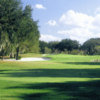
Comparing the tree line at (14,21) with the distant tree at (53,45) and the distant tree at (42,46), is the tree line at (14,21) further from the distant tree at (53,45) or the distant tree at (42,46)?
the distant tree at (53,45)

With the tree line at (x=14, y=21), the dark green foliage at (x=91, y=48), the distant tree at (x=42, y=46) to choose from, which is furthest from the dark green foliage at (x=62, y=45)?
the tree line at (x=14, y=21)

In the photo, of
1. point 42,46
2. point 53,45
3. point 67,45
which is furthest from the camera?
point 53,45

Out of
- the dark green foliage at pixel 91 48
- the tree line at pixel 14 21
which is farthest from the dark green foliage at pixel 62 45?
the tree line at pixel 14 21

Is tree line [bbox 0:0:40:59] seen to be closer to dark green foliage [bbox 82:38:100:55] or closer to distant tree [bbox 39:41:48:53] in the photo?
dark green foliage [bbox 82:38:100:55]

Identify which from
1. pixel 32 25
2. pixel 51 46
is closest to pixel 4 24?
pixel 32 25

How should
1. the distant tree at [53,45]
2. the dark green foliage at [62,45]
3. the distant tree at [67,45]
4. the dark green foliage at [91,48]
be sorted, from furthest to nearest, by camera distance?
1. the distant tree at [53,45]
2. the distant tree at [67,45]
3. the dark green foliage at [62,45]
4. the dark green foliage at [91,48]

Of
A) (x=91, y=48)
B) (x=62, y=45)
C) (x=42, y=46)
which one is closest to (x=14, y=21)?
(x=91, y=48)

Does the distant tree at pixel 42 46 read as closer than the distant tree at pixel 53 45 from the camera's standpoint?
Yes

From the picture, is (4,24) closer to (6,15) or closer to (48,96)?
(6,15)

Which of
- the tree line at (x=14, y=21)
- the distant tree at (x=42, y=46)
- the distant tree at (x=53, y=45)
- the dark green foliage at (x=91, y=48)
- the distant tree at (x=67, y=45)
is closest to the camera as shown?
the tree line at (x=14, y=21)

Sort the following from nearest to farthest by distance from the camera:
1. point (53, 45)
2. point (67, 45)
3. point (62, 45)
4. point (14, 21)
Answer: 1. point (14, 21)
2. point (62, 45)
3. point (67, 45)
4. point (53, 45)

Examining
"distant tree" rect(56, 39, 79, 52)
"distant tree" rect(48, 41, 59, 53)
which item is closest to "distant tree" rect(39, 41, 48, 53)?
"distant tree" rect(48, 41, 59, 53)

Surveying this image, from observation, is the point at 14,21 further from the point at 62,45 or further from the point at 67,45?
the point at 67,45

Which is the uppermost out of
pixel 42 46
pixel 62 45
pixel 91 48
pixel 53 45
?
pixel 53 45
